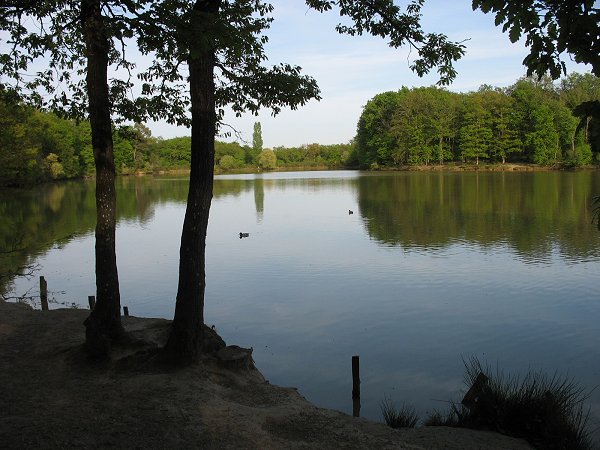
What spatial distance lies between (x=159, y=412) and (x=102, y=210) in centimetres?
310

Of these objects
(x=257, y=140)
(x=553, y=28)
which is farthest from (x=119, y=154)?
(x=553, y=28)

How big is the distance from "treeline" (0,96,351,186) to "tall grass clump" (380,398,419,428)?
15.9 metres

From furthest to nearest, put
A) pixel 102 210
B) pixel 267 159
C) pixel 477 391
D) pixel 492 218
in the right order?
pixel 267 159, pixel 492 218, pixel 102 210, pixel 477 391

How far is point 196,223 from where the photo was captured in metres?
7.40

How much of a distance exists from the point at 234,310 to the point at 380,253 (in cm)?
854

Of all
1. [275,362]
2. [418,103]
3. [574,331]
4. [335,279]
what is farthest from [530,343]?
[418,103]

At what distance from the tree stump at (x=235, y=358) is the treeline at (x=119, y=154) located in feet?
45.2

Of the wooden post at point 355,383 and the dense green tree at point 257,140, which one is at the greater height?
the dense green tree at point 257,140

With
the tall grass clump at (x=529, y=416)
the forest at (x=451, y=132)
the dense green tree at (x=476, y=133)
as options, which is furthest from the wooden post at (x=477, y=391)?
the dense green tree at (x=476, y=133)

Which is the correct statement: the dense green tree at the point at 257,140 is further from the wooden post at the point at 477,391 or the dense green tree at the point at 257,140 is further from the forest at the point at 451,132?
the wooden post at the point at 477,391

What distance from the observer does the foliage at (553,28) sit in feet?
10.0

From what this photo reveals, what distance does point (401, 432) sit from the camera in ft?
21.7

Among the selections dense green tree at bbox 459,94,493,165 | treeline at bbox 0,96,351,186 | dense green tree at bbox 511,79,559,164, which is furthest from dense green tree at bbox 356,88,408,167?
dense green tree at bbox 511,79,559,164

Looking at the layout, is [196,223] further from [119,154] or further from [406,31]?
[119,154]
